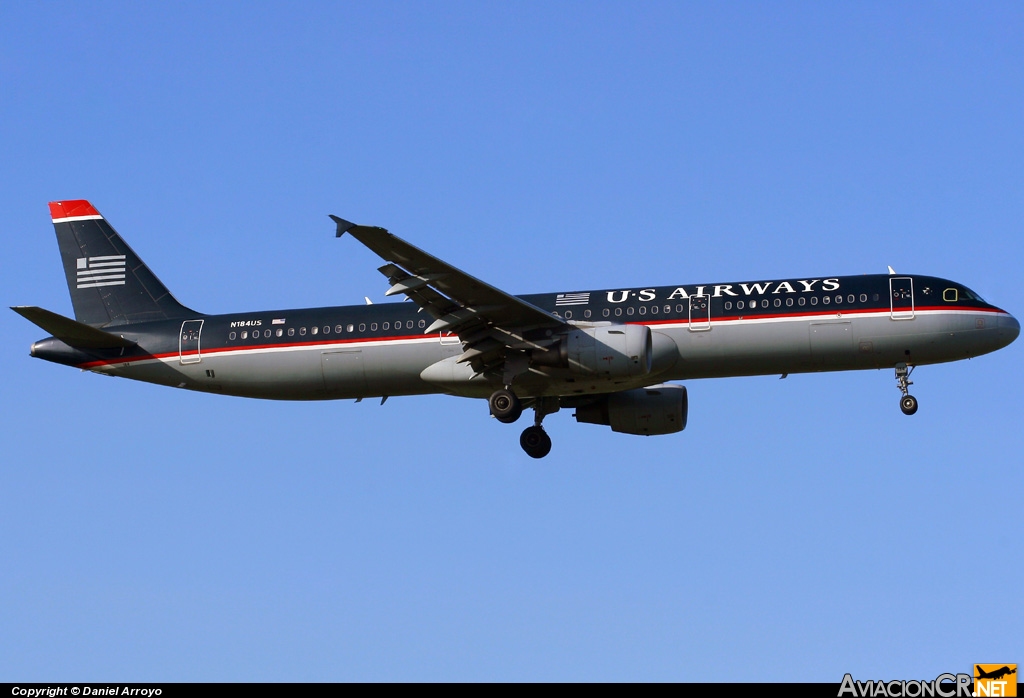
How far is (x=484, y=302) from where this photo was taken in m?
39.2

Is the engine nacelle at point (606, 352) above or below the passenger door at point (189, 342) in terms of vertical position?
below

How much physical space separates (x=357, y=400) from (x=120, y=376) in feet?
25.3

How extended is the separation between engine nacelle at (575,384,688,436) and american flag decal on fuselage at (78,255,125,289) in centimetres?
1638

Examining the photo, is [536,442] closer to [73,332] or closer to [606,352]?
[606,352]

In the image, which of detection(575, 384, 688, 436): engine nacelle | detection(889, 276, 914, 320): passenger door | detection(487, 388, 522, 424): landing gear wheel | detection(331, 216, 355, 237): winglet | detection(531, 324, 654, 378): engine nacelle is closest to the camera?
detection(331, 216, 355, 237): winglet

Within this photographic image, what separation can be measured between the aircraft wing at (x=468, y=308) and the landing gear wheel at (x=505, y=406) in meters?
0.91

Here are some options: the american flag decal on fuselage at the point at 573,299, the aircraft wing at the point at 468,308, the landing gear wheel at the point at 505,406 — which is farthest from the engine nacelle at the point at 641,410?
the aircraft wing at the point at 468,308

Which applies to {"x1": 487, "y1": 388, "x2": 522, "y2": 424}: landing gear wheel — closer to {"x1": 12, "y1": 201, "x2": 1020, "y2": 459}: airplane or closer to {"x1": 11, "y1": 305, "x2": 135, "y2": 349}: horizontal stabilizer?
{"x1": 12, "y1": 201, "x2": 1020, "y2": 459}: airplane

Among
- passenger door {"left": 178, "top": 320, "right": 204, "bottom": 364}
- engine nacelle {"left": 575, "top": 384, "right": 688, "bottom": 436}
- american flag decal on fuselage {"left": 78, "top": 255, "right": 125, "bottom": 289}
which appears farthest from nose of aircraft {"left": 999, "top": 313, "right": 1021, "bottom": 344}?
american flag decal on fuselage {"left": 78, "top": 255, "right": 125, "bottom": 289}

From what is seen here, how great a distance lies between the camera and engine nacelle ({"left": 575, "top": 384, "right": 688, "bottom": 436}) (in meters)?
44.8

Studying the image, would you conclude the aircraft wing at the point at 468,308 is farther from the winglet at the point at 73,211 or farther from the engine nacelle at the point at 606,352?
the winglet at the point at 73,211

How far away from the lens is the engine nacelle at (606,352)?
38781 millimetres

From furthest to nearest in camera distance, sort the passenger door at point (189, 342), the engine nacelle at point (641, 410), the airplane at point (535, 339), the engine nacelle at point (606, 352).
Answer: the engine nacelle at point (641, 410) < the passenger door at point (189, 342) < the airplane at point (535, 339) < the engine nacelle at point (606, 352)

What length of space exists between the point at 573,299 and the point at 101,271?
16.7 metres
